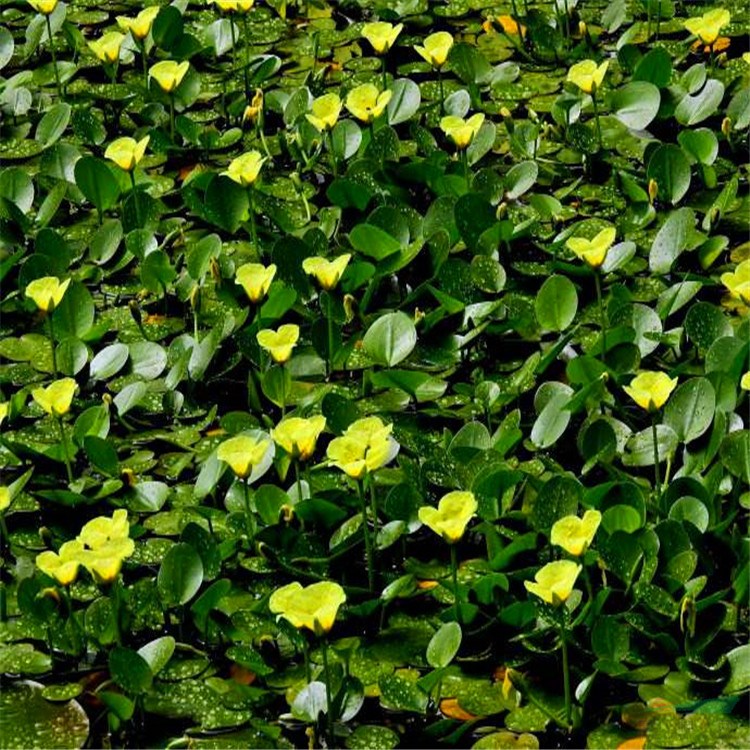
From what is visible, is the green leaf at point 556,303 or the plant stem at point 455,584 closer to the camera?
the plant stem at point 455,584

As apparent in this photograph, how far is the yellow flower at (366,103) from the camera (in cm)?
292

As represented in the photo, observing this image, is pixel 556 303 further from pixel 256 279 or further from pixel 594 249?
pixel 256 279

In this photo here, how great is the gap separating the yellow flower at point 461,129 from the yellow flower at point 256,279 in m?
0.40

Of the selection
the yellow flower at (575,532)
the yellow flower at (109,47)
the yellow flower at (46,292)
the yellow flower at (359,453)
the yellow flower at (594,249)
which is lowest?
the yellow flower at (109,47)

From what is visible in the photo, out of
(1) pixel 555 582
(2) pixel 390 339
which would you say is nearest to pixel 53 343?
(2) pixel 390 339

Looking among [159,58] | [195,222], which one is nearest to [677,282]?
[195,222]

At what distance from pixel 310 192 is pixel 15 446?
2.52 feet

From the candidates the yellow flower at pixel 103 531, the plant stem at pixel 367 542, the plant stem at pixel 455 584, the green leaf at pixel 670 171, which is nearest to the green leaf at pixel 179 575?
the yellow flower at pixel 103 531

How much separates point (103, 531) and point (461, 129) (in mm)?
A: 958

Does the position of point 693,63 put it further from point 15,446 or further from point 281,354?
point 15,446

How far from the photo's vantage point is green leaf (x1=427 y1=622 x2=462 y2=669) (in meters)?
2.14

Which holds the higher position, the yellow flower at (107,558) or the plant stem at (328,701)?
the yellow flower at (107,558)

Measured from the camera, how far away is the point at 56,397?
2.42 metres

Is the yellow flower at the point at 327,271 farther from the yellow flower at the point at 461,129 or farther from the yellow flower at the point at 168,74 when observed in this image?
the yellow flower at the point at 168,74
